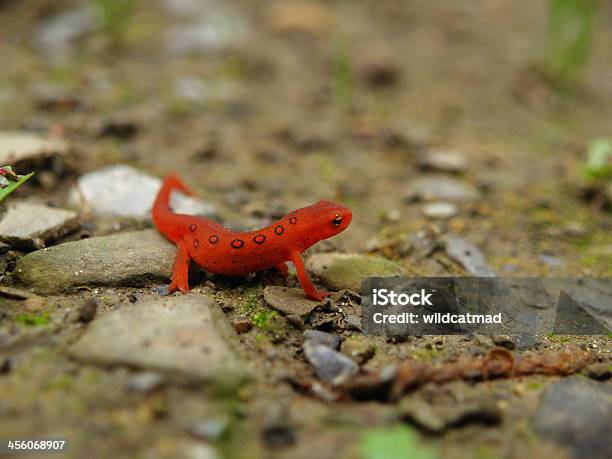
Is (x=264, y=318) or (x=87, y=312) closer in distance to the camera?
(x=87, y=312)

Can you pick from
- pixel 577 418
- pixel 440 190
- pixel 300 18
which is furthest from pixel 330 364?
pixel 300 18

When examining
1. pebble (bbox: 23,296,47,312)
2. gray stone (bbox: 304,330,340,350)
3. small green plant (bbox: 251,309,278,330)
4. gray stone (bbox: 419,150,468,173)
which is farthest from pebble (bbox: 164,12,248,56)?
gray stone (bbox: 304,330,340,350)

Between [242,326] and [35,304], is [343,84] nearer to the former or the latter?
[242,326]

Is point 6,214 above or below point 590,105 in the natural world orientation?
below

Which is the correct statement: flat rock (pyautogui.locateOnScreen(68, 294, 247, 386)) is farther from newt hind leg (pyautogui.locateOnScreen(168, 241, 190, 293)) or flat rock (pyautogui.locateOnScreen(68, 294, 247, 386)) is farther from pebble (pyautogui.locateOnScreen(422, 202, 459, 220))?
pebble (pyautogui.locateOnScreen(422, 202, 459, 220))

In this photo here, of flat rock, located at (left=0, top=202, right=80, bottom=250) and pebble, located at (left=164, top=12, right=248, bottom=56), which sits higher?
pebble, located at (left=164, top=12, right=248, bottom=56)

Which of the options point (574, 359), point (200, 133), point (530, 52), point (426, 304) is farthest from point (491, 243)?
point (530, 52)

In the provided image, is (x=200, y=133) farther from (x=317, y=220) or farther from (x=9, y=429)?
(x=9, y=429)
